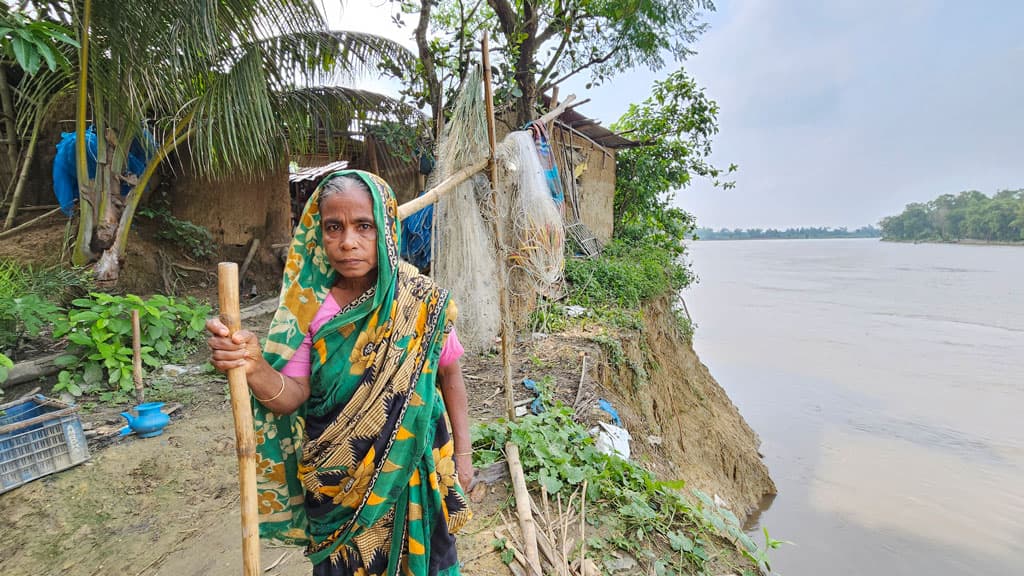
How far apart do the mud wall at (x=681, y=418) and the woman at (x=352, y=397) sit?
3.43 m

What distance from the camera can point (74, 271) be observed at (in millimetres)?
5051

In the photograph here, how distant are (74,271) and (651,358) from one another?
24.6 feet

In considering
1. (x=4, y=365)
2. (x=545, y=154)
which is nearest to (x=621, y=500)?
(x=545, y=154)

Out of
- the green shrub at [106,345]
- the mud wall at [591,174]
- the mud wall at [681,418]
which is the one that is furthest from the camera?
the mud wall at [591,174]

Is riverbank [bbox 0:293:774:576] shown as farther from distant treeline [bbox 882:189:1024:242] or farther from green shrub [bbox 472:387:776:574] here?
distant treeline [bbox 882:189:1024:242]

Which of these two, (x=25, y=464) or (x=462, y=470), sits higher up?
(x=462, y=470)

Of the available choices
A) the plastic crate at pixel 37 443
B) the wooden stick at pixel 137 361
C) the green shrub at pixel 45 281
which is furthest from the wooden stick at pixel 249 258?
the plastic crate at pixel 37 443

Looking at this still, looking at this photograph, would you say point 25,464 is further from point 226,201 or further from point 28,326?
point 226,201

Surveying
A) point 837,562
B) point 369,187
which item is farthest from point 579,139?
point 369,187

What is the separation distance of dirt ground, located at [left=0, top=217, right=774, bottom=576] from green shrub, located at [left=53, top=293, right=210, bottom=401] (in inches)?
9.6

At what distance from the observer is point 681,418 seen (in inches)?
296

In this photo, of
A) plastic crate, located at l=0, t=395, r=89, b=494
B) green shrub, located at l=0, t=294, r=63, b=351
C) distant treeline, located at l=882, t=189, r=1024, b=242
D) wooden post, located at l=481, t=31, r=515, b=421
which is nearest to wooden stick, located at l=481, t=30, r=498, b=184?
wooden post, located at l=481, t=31, r=515, b=421

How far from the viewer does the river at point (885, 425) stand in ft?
21.6

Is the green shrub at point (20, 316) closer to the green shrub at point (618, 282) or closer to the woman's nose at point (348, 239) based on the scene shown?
the woman's nose at point (348, 239)
